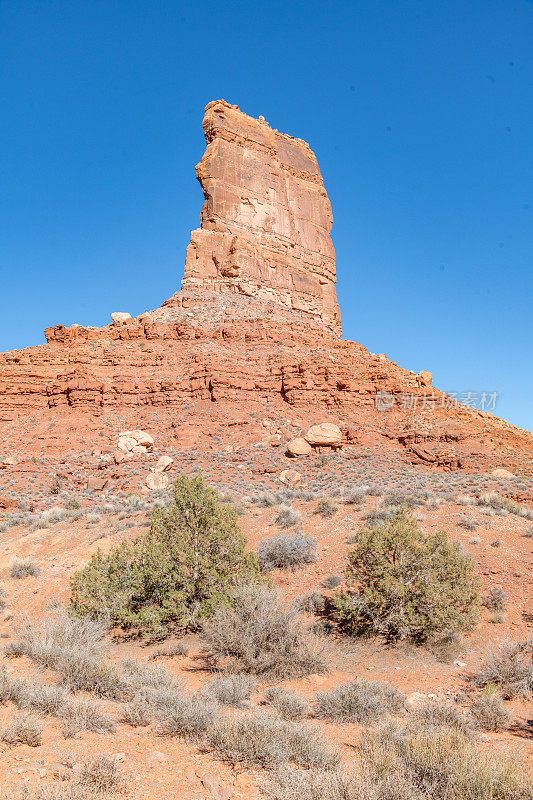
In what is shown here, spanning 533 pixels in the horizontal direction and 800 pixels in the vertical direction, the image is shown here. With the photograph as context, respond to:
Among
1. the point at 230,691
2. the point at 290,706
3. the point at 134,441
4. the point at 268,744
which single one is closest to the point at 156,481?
the point at 134,441

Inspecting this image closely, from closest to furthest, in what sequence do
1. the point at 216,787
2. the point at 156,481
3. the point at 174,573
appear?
the point at 216,787
the point at 174,573
the point at 156,481

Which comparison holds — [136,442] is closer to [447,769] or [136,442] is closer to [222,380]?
[222,380]

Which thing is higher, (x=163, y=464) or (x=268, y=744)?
(x=163, y=464)

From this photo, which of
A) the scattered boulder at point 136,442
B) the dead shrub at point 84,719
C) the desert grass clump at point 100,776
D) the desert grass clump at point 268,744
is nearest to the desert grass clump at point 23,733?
the dead shrub at point 84,719

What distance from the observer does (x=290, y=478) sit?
2122 centimetres

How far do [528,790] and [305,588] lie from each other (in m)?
7.43

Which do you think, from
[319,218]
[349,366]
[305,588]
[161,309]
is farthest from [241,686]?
[319,218]

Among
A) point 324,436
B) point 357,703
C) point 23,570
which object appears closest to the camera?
point 357,703

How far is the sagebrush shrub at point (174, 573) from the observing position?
28.4 feet

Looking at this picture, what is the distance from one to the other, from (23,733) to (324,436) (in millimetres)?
21930

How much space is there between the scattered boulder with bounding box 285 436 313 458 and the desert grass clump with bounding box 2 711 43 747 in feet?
66.8

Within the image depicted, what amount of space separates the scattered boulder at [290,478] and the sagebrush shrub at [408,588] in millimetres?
12352

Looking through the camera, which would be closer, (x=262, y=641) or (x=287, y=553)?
(x=262, y=641)

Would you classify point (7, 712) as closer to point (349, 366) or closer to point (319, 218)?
point (349, 366)
